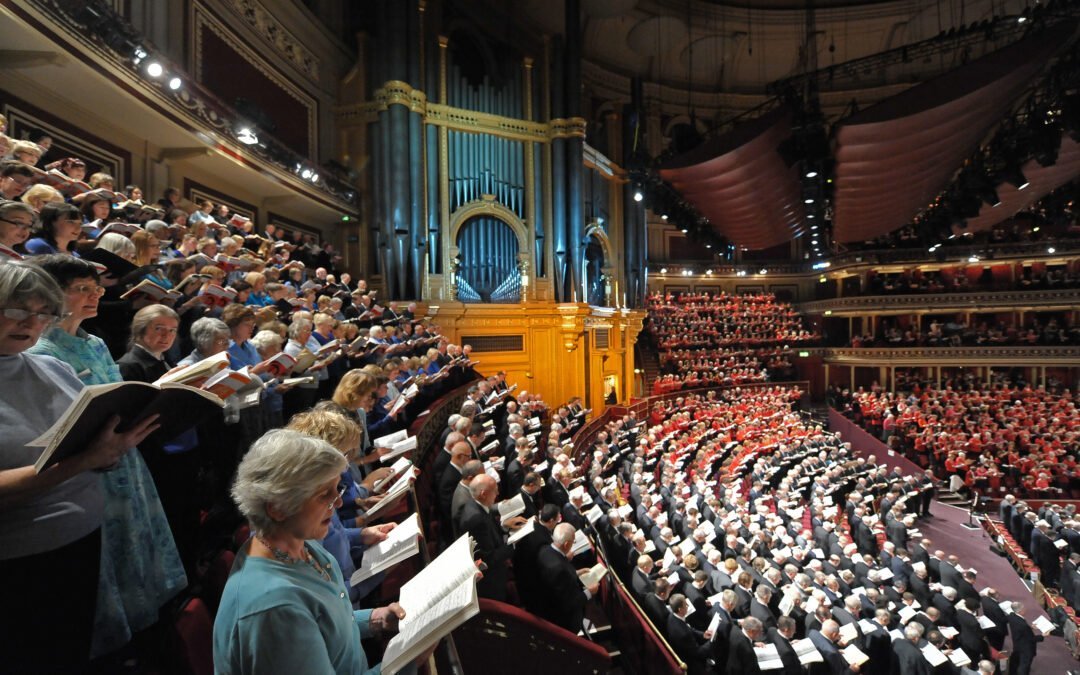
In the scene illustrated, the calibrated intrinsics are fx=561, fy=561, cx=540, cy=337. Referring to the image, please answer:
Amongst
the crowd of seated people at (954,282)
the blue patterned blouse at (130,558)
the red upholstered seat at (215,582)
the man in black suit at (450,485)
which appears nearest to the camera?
the blue patterned blouse at (130,558)

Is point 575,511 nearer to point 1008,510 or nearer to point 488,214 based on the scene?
point 488,214

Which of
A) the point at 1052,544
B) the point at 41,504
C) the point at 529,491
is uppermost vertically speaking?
the point at 41,504

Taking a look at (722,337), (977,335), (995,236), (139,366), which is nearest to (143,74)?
(139,366)

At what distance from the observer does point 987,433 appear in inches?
532

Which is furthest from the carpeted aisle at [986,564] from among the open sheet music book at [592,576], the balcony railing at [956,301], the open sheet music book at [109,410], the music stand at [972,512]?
the balcony railing at [956,301]

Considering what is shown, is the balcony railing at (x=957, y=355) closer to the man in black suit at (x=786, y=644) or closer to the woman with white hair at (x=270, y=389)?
the man in black suit at (x=786, y=644)

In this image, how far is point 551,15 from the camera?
14219mm

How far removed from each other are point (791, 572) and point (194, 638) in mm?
6081

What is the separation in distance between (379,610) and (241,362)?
1.90 metres

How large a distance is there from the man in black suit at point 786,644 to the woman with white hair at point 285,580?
13.5ft

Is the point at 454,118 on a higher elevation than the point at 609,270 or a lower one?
higher

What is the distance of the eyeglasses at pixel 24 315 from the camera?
1.23m

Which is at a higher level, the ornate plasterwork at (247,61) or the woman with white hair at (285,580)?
the ornate plasterwork at (247,61)

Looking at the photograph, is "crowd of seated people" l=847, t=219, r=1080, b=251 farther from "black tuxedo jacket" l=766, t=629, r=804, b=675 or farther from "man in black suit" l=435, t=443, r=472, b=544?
"man in black suit" l=435, t=443, r=472, b=544
